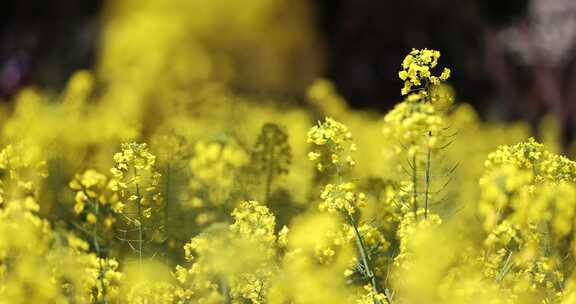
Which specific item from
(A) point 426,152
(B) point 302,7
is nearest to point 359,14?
(B) point 302,7

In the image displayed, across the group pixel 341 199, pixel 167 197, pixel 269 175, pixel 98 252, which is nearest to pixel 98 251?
pixel 98 252

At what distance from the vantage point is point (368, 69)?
568 cm

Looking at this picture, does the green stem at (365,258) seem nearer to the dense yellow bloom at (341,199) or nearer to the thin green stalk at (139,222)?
the dense yellow bloom at (341,199)

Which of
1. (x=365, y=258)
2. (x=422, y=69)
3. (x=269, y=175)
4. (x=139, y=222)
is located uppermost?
(x=269, y=175)

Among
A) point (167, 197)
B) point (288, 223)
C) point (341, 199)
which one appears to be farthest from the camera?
point (288, 223)

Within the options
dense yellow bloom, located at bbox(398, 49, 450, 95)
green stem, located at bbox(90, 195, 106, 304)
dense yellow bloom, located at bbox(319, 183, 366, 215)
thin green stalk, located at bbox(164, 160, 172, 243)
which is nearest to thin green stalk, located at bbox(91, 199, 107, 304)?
green stem, located at bbox(90, 195, 106, 304)

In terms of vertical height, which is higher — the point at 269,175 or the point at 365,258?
the point at 269,175

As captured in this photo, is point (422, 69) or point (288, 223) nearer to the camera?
point (422, 69)

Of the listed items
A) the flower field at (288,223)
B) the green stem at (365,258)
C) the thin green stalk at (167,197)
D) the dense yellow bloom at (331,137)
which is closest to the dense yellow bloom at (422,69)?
the flower field at (288,223)

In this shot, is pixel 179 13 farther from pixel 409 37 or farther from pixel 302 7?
pixel 409 37

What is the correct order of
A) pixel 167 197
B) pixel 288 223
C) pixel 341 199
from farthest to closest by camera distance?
1. pixel 288 223
2. pixel 167 197
3. pixel 341 199

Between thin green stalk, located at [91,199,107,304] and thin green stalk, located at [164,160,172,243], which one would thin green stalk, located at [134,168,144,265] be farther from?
thin green stalk, located at [164,160,172,243]

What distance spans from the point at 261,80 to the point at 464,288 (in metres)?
4.32

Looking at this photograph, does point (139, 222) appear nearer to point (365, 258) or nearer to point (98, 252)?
point (98, 252)
